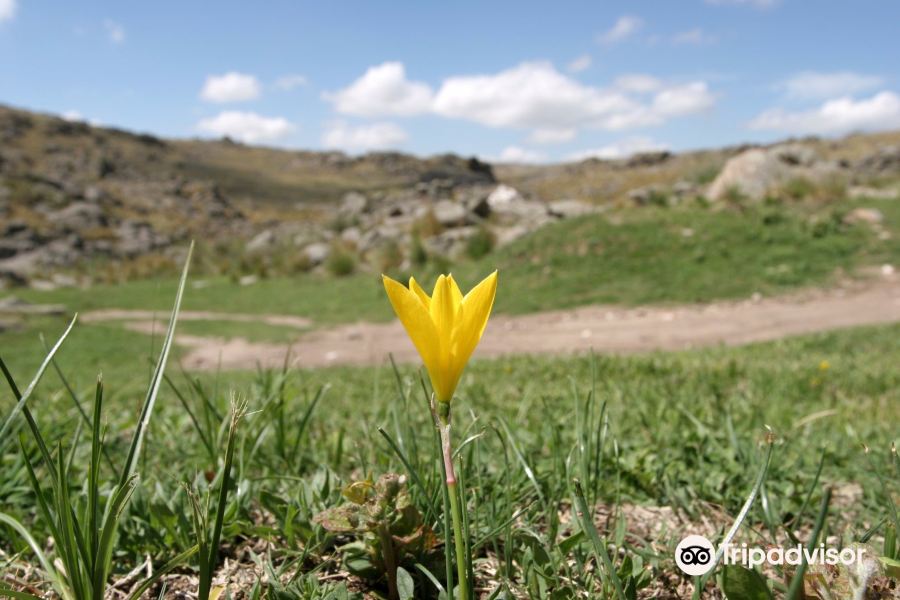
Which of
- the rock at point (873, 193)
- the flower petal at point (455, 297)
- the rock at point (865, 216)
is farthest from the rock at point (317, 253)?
the flower petal at point (455, 297)

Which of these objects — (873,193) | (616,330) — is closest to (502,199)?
(873,193)

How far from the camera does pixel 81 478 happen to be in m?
2.11

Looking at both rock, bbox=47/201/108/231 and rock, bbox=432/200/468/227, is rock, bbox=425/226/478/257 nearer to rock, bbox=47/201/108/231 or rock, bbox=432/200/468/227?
rock, bbox=432/200/468/227

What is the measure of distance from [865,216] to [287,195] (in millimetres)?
68991

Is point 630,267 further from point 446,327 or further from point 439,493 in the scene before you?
point 446,327

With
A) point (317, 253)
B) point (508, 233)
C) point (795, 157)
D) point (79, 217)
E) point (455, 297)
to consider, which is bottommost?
point (317, 253)

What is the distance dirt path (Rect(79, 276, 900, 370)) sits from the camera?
32.5 ft

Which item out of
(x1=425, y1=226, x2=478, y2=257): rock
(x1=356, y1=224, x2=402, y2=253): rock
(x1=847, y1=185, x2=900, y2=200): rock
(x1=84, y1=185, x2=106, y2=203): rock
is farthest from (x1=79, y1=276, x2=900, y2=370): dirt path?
(x1=84, y1=185, x2=106, y2=203): rock

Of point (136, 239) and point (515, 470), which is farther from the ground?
point (515, 470)

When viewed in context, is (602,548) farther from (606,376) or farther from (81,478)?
(606,376)

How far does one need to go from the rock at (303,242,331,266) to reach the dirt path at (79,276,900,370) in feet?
30.8

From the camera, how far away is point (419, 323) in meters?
0.87

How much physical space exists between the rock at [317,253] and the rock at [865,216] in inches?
584

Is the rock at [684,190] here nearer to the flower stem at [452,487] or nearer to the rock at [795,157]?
the rock at [795,157]
